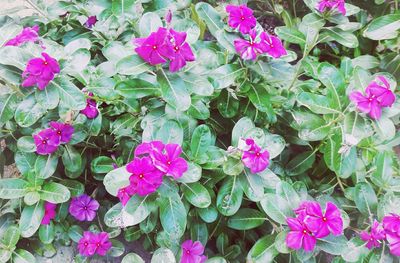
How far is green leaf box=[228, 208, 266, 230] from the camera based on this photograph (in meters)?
1.67

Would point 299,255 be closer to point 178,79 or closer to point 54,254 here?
point 178,79

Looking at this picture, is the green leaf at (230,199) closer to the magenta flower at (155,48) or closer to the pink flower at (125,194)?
the pink flower at (125,194)

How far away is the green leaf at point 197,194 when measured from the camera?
150cm

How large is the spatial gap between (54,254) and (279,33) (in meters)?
1.31

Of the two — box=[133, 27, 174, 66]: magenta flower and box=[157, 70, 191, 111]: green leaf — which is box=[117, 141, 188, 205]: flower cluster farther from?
box=[133, 27, 174, 66]: magenta flower

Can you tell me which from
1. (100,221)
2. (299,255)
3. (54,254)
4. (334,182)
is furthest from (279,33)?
(54,254)

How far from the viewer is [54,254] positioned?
188 centimetres

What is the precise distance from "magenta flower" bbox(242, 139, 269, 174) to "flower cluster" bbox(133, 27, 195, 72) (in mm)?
328

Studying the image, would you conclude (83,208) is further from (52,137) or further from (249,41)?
(249,41)

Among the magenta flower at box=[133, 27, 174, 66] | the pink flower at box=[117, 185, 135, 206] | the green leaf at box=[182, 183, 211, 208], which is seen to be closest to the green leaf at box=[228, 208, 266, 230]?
the green leaf at box=[182, 183, 211, 208]

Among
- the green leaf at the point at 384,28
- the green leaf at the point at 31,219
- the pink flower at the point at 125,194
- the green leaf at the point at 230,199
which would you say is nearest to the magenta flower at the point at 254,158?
the green leaf at the point at 230,199

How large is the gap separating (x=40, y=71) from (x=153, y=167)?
0.46 metres

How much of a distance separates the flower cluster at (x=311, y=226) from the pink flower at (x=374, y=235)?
17 cm

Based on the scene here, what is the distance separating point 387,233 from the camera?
1435 mm
